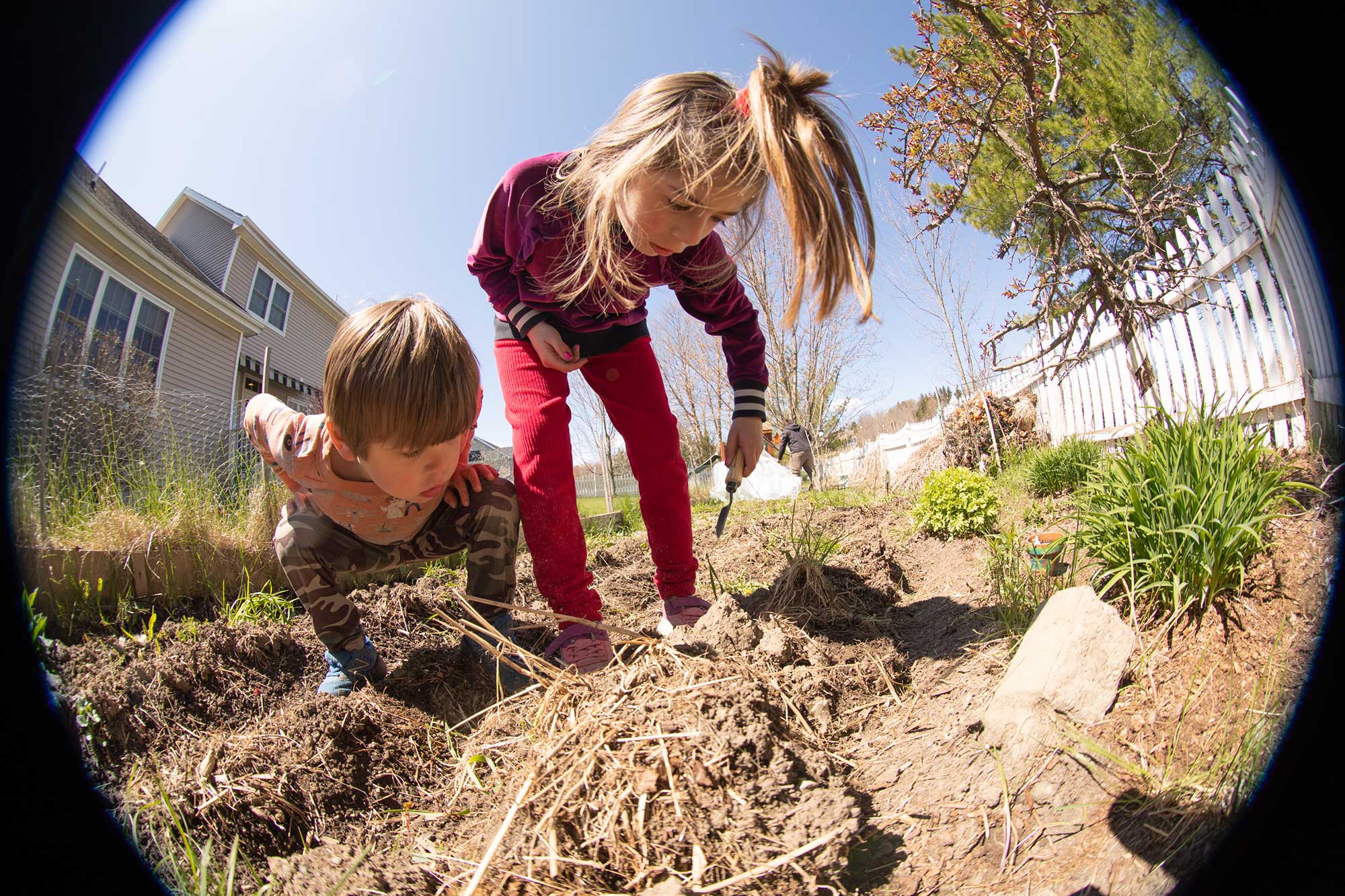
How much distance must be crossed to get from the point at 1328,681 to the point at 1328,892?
1.14 feet

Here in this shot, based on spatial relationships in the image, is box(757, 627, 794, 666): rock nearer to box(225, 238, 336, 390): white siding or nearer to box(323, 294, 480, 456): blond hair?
box(323, 294, 480, 456): blond hair

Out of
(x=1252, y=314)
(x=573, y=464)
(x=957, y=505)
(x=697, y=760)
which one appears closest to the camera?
(x=697, y=760)

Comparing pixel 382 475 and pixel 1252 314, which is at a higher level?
pixel 1252 314

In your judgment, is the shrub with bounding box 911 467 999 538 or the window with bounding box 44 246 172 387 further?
the shrub with bounding box 911 467 999 538

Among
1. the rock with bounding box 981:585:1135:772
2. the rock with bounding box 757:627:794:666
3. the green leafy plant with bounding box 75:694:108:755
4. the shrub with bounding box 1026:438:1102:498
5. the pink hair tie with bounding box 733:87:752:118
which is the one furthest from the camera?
the shrub with bounding box 1026:438:1102:498

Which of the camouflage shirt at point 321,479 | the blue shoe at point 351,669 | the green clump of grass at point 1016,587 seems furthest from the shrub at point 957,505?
the blue shoe at point 351,669

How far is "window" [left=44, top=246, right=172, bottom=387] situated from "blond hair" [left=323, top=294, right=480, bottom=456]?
0.75 m

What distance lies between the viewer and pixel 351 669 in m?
1.59

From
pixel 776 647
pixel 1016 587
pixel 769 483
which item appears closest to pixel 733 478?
pixel 776 647

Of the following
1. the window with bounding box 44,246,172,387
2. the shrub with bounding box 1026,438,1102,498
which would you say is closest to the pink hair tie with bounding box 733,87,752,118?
the window with bounding box 44,246,172,387

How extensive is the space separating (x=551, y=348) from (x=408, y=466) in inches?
23.0

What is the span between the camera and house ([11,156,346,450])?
4.76ft

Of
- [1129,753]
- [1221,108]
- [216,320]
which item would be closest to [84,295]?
[1129,753]

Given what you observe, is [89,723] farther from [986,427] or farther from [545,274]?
[986,427]
